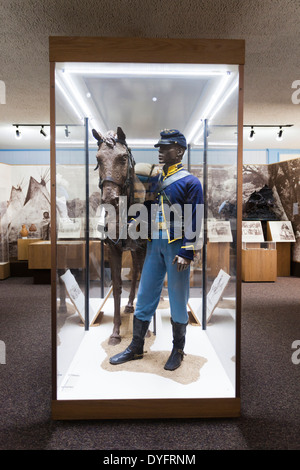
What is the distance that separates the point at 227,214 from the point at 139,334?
1.09 meters

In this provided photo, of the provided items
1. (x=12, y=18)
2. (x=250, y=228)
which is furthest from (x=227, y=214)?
(x=250, y=228)

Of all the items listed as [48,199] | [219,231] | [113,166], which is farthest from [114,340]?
[48,199]

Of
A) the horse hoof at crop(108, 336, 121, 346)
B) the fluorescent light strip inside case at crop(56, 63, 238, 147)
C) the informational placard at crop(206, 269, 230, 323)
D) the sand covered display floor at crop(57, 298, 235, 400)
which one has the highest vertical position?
the fluorescent light strip inside case at crop(56, 63, 238, 147)

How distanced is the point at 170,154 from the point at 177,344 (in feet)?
4.56

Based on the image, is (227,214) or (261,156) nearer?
(227,214)

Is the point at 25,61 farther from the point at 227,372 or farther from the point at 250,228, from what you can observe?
the point at 250,228

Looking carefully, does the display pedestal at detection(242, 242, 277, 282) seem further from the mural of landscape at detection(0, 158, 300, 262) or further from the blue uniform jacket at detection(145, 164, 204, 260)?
the blue uniform jacket at detection(145, 164, 204, 260)

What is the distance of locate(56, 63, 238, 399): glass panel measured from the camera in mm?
2303

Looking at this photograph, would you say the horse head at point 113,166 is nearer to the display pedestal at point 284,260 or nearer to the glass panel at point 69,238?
the glass panel at point 69,238

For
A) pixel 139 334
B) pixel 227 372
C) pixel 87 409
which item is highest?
pixel 139 334

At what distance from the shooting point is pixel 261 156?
963 cm

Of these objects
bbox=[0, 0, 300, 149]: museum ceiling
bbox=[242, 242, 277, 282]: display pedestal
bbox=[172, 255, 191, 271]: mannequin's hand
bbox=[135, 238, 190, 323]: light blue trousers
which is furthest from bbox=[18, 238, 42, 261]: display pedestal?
bbox=[172, 255, 191, 271]: mannequin's hand

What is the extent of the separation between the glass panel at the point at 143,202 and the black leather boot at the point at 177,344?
6cm

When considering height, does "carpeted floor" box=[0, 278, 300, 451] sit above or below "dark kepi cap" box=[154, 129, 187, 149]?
below
